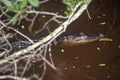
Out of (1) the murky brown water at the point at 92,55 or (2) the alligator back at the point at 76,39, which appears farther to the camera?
(2) the alligator back at the point at 76,39

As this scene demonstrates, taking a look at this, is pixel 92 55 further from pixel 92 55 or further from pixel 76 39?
pixel 76 39

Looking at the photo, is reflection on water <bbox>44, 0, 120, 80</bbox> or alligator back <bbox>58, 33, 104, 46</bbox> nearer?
reflection on water <bbox>44, 0, 120, 80</bbox>

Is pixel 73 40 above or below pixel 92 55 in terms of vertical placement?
above

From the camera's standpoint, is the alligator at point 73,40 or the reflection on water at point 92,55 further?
the alligator at point 73,40

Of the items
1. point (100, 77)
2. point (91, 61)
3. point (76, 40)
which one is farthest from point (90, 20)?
point (100, 77)

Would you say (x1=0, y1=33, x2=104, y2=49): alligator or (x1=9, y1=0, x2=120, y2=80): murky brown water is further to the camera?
(x1=0, y1=33, x2=104, y2=49): alligator

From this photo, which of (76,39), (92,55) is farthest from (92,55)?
(76,39)

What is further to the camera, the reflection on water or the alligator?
the alligator

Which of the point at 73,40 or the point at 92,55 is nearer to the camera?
the point at 92,55

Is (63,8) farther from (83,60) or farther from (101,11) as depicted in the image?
(83,60)

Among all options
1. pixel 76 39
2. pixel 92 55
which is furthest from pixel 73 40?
pixel 92 55

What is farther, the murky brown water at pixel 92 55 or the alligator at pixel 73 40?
the alligator at pixel 73 40
